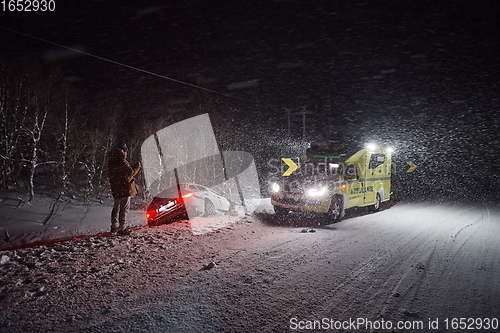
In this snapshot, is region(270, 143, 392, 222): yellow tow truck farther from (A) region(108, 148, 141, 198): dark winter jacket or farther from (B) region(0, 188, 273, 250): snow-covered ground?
(A) region(108, 148, 141, 198): dark winter jacket

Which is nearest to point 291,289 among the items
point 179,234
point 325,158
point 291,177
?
point 179,234

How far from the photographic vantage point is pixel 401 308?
360 centimetres

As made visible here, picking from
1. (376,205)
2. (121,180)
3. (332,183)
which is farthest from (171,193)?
(376,205)

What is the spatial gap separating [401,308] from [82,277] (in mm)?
4388

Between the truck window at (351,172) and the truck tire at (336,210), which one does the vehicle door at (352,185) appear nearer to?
the truck window at (351,172)

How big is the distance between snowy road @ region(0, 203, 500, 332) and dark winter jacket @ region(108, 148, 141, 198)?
108cm

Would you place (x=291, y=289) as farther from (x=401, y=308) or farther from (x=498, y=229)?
(x=498, y=229)

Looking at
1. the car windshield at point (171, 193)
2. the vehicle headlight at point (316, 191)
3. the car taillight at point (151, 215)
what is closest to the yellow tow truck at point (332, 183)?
the vehicle headlight at point (316, 191)

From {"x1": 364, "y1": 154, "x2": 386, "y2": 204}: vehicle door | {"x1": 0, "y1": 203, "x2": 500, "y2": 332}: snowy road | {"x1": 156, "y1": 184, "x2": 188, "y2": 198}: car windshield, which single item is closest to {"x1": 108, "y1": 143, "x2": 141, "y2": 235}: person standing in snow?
{"x1": 0, "y1": 203, "x2": 500, "y2": 332}: snowy road

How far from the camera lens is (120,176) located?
22.2 feet

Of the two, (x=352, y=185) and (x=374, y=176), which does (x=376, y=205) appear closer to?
(x=374, y=176)

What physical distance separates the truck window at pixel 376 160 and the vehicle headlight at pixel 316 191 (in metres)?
3.57

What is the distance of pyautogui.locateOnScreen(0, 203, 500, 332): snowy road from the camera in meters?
3.26

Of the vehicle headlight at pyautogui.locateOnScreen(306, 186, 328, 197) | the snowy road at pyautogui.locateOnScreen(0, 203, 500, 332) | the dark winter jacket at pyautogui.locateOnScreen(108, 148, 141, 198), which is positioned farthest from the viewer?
the vehicle headlight at pyautogui.locateOnScreen(306, 186, 328, 197)
